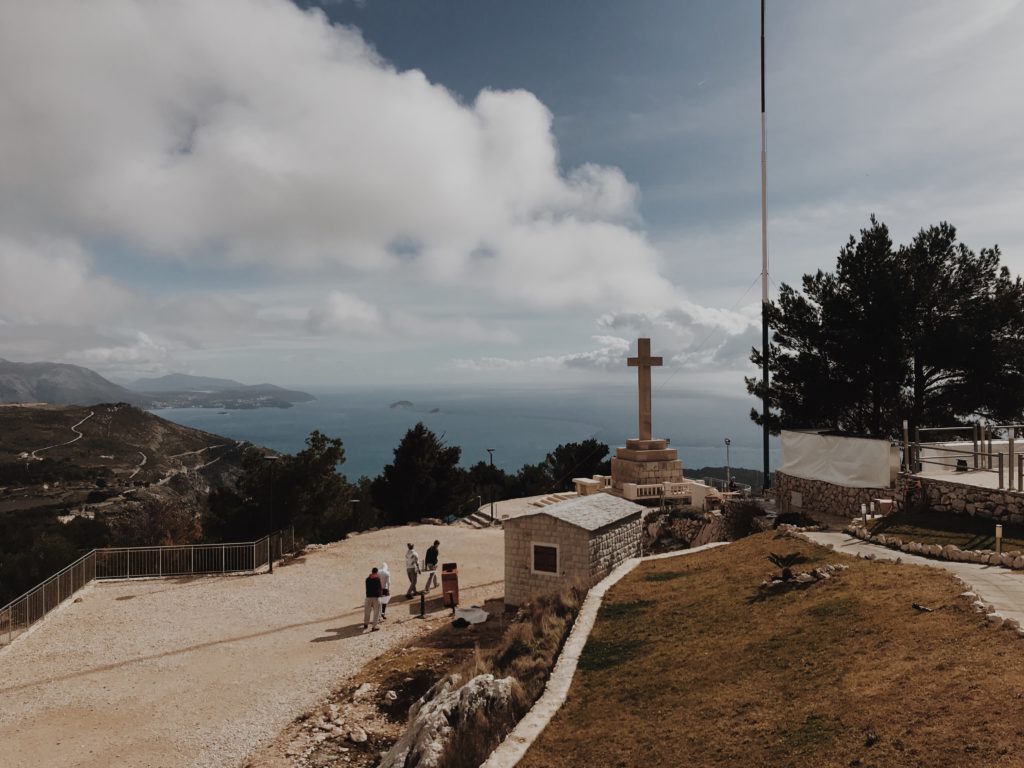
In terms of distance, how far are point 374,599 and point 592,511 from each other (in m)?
6.79

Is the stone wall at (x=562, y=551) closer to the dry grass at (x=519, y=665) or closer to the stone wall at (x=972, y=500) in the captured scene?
the dry grass at (x=519, y=665)

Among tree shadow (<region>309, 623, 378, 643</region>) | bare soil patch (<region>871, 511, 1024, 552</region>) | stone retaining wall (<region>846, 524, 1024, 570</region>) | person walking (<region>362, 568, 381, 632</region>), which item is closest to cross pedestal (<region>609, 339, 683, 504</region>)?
bare soil patch (<region>871, 511, 1024, 552</region>)

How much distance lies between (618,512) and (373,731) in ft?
31.2

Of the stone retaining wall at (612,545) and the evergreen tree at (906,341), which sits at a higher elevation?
the evergreen tree at (906,341)

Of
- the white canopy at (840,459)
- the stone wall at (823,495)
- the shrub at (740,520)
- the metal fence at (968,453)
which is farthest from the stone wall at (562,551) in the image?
the metal fence at (968,453)

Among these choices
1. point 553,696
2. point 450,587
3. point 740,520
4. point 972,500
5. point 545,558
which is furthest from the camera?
point 740,520

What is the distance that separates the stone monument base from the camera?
93.8ft

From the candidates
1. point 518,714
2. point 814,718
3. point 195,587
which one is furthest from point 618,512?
point 195,587

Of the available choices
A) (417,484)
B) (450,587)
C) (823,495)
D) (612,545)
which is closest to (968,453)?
(823,495)

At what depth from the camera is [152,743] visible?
10.7 m

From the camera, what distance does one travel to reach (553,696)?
8984mm

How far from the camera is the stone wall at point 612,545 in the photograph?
16.3 meters

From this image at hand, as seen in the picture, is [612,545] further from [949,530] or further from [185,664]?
[185,664]

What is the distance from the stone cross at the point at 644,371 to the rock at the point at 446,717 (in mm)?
22055
